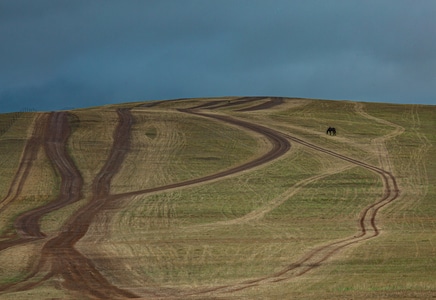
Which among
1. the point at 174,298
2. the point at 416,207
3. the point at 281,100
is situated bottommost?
the point at 174,298

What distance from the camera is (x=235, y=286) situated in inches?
1252

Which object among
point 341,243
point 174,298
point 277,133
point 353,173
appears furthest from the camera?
point 277,133

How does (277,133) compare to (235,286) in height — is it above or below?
above

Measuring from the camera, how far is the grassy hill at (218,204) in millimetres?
33812

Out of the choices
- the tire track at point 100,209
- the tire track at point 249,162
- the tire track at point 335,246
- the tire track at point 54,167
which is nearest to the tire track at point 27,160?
the tire track at point 54,167

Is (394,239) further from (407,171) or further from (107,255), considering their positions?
(407,171)

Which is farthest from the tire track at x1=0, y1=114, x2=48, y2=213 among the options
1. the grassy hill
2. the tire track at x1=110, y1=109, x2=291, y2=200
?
the tire track at x1=110, y1=109, x2=291, y2=200

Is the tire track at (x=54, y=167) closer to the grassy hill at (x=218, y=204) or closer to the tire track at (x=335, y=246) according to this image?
the grassy hill at (x=218, y=204)

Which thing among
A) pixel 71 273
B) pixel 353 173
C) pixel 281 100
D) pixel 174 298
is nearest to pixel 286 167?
pixel 353 173

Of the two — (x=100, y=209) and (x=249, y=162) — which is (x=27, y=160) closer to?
(x=249, y=162)

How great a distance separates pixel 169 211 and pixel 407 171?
24.5 m

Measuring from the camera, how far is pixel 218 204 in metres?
56.8

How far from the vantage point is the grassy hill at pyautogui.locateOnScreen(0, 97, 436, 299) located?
1331 inches

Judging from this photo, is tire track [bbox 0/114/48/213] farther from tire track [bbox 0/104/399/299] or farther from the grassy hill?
tire track [bbox 0/104/399/299]
